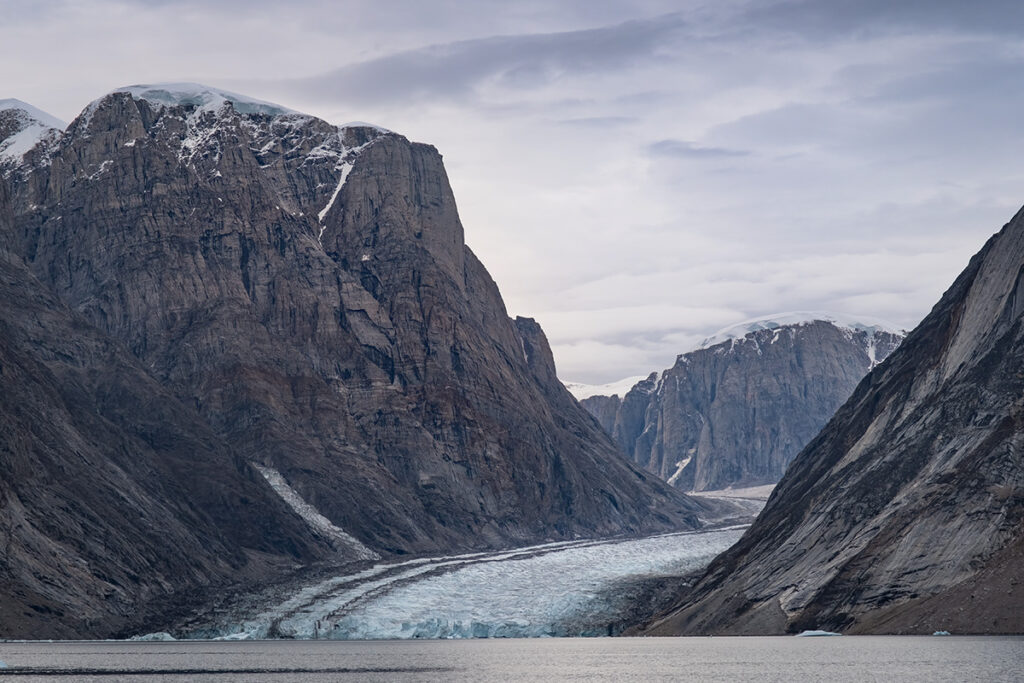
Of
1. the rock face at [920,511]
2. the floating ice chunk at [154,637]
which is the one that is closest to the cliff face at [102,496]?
the floating ice chunk at [154,637]

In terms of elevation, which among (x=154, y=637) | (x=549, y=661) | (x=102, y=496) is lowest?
(x=154, y=637)

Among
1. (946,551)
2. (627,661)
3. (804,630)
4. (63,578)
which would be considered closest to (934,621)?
(946,551)

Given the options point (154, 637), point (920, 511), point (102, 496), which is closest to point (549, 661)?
point (920, 511)

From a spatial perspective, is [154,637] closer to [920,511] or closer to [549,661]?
[549,661]

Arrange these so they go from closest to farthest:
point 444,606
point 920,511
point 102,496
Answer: point 920,511
point 444,606
point 102,496

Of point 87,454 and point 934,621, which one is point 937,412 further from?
point 87,454

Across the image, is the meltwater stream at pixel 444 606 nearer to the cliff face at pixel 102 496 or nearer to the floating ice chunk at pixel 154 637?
the floating ice chunk at pixel 154 637

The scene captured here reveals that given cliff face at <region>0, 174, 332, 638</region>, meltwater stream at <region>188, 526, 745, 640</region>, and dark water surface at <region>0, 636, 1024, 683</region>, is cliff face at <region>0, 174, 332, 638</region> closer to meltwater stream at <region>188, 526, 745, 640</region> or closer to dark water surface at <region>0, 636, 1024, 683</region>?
dark water surface at <region>0, 636, 1024, 683</region>

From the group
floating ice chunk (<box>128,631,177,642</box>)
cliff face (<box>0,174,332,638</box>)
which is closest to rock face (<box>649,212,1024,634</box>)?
floating ice chunk (<box>128,631,177,642</box>)
